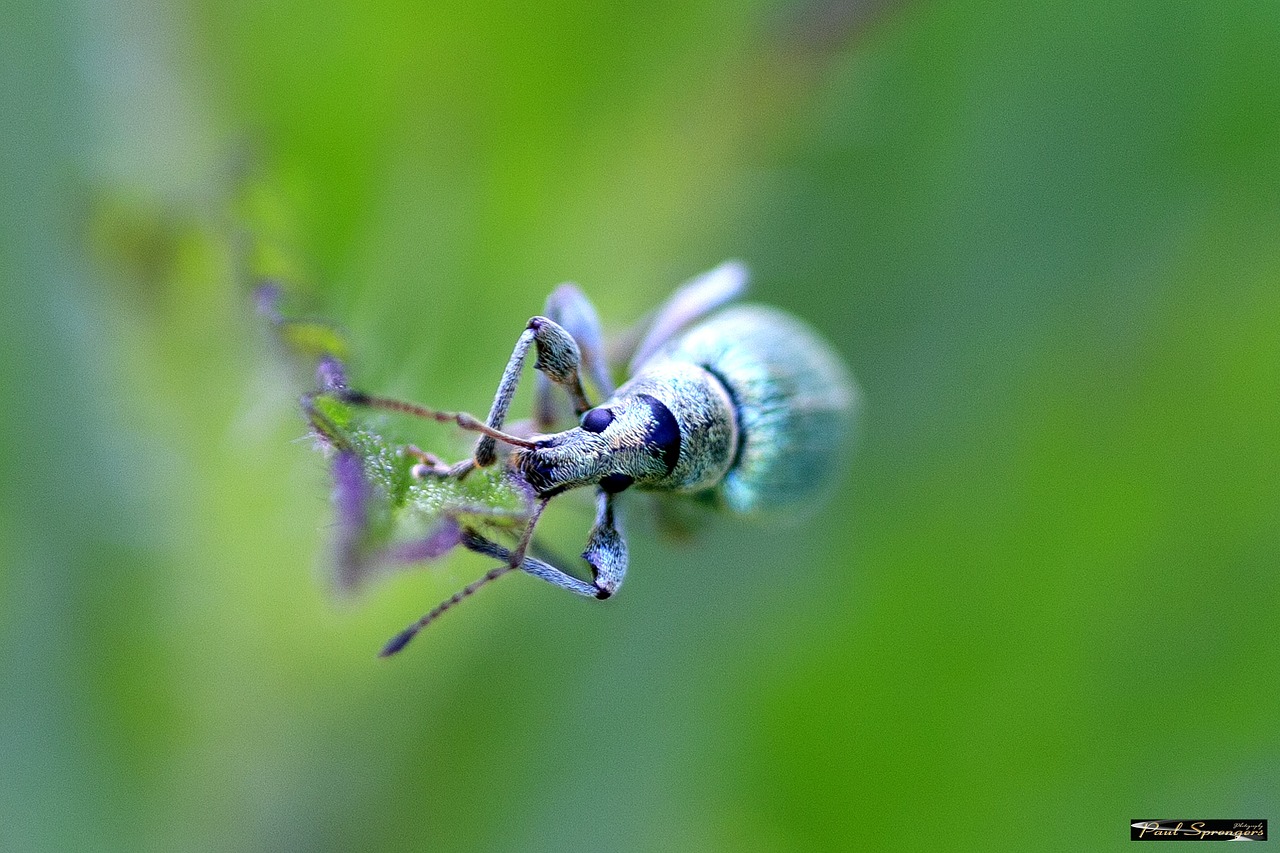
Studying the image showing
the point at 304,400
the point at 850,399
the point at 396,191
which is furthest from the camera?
the point at 850,399

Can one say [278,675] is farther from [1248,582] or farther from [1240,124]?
[1240,124]

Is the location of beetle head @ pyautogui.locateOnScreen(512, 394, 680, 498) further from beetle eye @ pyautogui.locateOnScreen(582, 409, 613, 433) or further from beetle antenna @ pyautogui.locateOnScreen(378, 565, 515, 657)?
beetle antenna @ pyautogui.locateOnScreen(378, 565, 515, 657)

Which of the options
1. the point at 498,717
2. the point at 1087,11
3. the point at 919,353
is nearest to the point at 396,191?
the point at 498,717

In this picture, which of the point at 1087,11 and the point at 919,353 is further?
the point at 919,353

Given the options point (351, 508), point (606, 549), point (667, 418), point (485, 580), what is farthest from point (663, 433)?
point (351, 508)

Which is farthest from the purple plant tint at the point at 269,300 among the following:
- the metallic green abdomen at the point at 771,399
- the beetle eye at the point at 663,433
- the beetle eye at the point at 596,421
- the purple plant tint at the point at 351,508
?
the metallic green abdomen at the point at 771,399

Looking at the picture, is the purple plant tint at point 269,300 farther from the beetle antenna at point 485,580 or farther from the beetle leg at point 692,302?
the beetle leg at point 692,302

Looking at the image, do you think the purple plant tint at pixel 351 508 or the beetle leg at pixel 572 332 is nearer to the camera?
the purple plant tint at pixel 351 508
